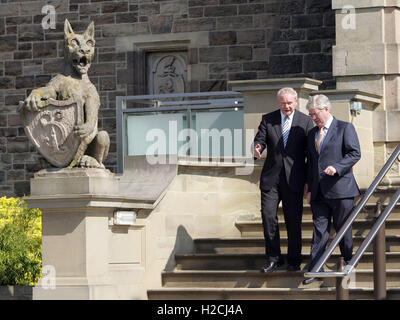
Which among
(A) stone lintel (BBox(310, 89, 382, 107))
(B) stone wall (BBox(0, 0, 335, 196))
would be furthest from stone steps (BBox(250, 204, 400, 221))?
(B) stone wall (BBox(0, 0, 335, 196))

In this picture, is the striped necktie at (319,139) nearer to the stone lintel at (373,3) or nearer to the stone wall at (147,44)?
the stone lintel at (373,3)

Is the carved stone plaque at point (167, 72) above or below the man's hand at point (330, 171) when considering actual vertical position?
above

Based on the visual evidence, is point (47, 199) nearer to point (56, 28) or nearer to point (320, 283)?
point (320, 283)

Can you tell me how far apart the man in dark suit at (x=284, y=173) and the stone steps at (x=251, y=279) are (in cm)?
11

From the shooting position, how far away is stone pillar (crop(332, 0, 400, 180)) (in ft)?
48.2

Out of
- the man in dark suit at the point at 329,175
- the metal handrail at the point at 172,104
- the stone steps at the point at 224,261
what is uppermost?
the metal handrail at the point at 172,104

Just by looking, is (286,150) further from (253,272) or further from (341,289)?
(341,289)

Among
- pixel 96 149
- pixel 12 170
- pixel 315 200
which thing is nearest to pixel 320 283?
pixel 315 200

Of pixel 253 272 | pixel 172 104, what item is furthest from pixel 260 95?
pixel 172 104

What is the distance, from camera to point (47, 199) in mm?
10680

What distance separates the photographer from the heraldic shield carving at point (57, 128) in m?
10.8

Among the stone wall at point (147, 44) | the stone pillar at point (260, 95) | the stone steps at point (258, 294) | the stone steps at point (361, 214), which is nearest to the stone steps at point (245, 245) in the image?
the stone steps at point (361, 214)

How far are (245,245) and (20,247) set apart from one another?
2334 mm
